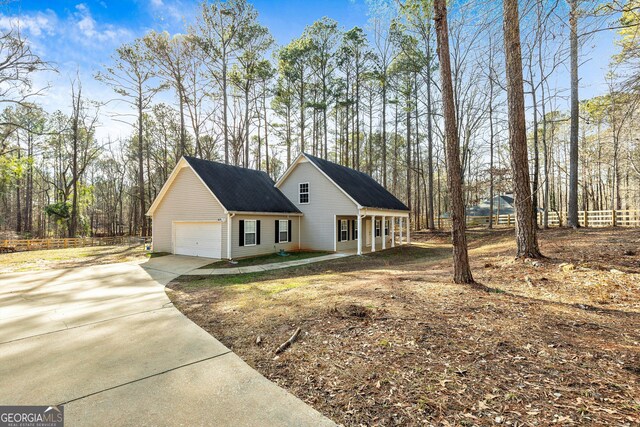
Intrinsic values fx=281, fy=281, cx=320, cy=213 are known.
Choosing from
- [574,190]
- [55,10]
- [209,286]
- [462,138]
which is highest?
[55,10]

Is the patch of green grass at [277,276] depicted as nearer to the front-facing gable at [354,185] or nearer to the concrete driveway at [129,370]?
the concrete driveway at [129,370]

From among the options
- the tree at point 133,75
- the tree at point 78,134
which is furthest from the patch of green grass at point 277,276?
the tree at point 78,134

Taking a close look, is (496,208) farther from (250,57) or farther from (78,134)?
(78,134)

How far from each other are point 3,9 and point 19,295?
1296 cm

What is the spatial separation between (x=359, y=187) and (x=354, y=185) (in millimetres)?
481

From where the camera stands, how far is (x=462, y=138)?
22.9m

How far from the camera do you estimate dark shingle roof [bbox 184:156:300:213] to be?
14055 mm

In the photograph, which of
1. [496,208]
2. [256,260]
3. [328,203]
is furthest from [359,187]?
[496,208]

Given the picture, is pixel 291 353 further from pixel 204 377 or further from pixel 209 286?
pixel 209 286

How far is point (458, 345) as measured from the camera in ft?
10.8

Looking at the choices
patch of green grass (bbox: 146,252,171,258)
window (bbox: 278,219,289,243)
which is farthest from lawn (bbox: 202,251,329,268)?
patch of green grass (bbox: 146,252,171,258)

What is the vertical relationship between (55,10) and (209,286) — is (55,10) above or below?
above

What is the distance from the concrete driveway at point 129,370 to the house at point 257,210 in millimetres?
7985

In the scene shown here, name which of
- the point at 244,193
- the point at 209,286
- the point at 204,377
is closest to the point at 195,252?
the point at 244,193
